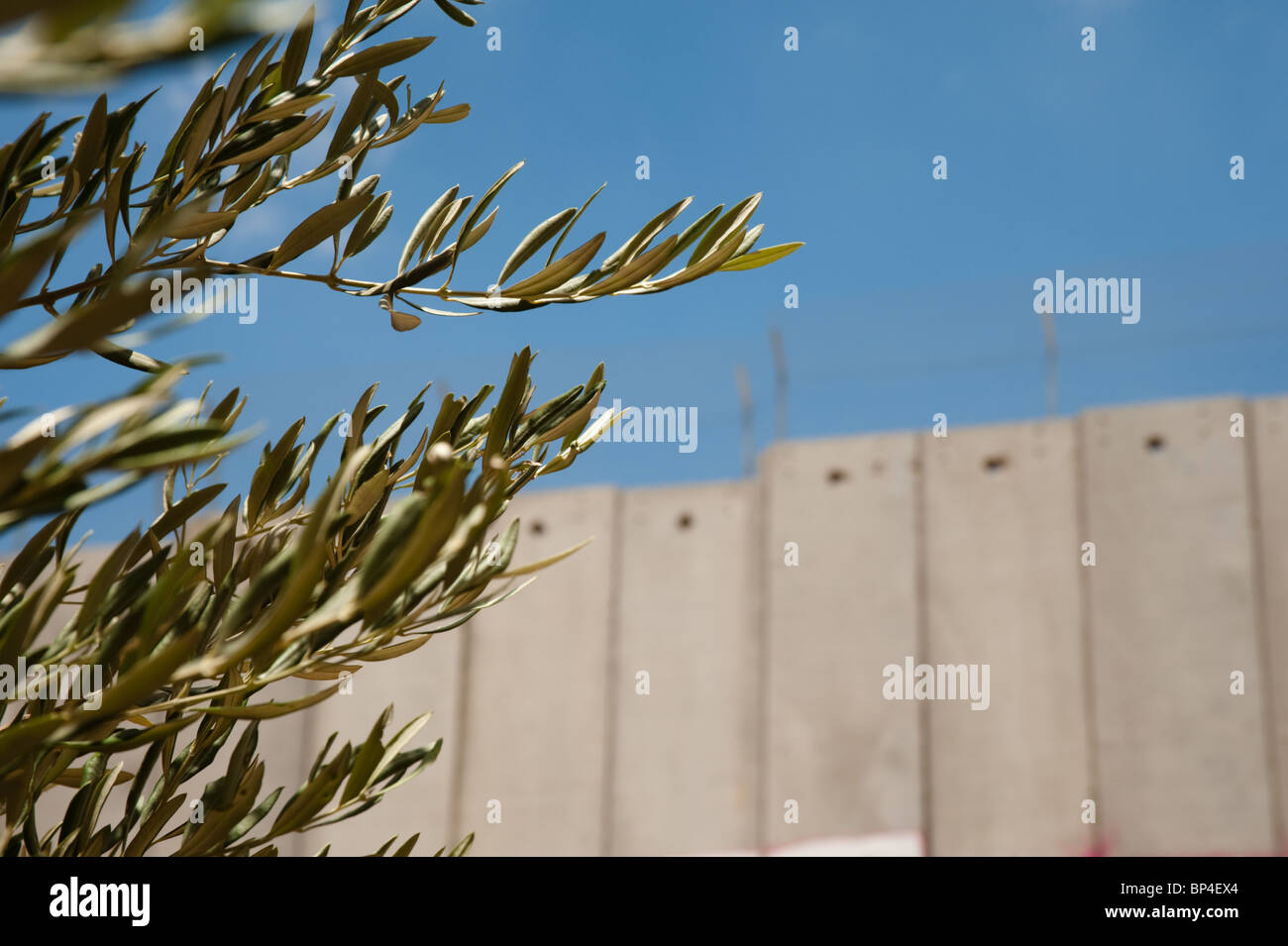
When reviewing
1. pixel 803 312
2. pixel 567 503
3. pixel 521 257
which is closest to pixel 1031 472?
pixel 803 312

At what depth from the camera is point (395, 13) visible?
1964 millimetres

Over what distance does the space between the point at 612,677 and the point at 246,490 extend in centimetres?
1068

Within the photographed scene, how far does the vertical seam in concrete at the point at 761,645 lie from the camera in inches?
448

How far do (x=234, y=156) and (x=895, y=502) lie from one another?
1050 cm

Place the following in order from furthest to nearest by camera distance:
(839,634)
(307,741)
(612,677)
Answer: (307,741) < (612,677) < (839,634)

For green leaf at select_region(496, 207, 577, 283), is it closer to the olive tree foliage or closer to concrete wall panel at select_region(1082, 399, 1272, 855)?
the olive tree foliage

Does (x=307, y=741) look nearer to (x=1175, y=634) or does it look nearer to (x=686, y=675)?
(x=686, y=675)

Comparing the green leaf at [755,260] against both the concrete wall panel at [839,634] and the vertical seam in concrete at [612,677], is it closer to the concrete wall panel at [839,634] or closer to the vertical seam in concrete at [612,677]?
the concrete wall panel at [839,634]

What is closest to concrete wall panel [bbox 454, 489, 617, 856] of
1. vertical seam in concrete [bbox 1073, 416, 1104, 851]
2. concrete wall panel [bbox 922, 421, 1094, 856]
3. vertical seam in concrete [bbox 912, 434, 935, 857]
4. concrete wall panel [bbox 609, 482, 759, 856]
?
concrete wall panel [bbox 609, 482, 759, 856]

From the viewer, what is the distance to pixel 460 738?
12719mm

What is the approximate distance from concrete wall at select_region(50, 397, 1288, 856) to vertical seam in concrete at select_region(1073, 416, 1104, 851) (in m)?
0.02

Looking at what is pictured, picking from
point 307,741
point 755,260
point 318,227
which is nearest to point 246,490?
point 318,227
